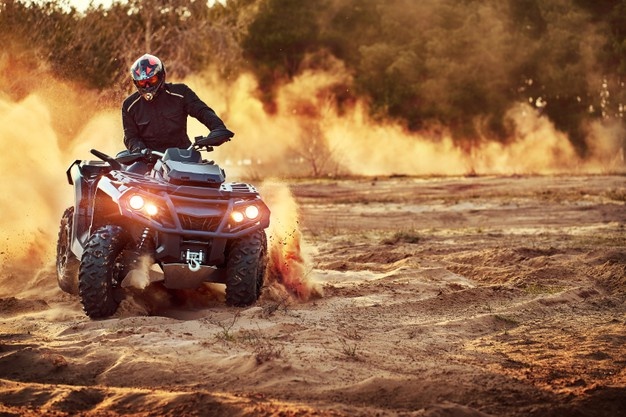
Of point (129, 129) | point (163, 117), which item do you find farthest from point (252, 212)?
point (129, 129)

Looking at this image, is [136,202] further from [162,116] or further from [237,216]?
[162,116]

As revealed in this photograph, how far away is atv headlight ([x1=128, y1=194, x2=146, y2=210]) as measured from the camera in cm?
960

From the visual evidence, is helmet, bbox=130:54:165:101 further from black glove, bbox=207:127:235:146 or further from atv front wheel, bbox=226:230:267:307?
atv front wheel, bbox=226:230:267:307

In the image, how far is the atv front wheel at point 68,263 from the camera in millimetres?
10852

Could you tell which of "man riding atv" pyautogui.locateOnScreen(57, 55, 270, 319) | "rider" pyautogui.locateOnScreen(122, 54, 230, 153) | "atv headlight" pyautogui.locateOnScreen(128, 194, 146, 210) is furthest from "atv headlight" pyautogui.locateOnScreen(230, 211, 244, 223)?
"rider" pyautogui.locateOnScreen(122, 54, 230, 153)

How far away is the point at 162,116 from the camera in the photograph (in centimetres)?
1070

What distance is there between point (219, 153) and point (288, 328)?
36.5 meters

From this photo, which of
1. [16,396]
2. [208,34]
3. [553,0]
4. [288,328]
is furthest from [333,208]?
[553,0]

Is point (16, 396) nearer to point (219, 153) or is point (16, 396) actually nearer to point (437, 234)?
point (437, 234)

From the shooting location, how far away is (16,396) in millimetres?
6984

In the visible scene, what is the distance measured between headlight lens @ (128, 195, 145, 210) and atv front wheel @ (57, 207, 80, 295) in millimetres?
1322

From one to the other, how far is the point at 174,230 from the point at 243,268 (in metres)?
0.76

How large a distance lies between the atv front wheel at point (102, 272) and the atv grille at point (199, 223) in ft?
1.81

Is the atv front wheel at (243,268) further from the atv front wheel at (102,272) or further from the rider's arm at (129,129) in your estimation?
the rider's arm at (129,129)
